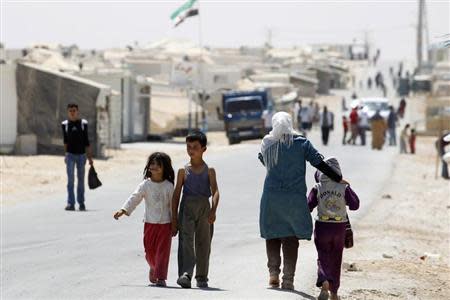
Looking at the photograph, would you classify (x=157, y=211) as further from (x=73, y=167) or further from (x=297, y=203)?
(x=73, y=167)

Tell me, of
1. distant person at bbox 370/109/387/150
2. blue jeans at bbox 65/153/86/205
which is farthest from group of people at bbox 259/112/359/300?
distant person at bbox 370/109/387/150

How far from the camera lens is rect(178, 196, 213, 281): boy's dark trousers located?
1089cm

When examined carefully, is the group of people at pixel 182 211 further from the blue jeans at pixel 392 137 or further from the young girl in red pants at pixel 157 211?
the blue jeans at pixel 392 137

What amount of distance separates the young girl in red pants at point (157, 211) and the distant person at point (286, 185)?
0.86 m

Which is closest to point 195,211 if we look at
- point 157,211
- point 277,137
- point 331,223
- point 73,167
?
point 157,211

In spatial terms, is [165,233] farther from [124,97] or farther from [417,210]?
[124,97]

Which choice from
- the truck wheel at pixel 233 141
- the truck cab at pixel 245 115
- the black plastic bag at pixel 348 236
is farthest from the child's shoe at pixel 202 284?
the truck wheel at pixel 233 141

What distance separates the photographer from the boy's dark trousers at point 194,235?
1089 centimetres

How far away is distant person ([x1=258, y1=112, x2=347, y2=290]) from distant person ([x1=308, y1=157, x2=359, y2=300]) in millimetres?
113

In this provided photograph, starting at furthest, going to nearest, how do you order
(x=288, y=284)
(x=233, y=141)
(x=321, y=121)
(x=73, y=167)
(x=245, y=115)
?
(x=245, y=115) → (x=233, y=141) → (x=321, y=121) → (x=73, y=167) → (x=288, y=284)

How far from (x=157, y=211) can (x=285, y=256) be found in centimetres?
115

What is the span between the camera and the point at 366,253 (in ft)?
51.3

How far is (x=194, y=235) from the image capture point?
11.0 meters

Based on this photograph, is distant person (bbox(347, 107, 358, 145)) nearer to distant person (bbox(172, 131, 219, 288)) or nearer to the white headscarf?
distant person (bbox(172, 131, 219, 288))
